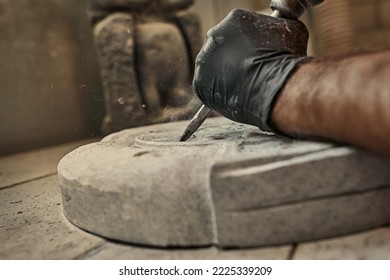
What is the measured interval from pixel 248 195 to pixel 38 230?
1.96 ft

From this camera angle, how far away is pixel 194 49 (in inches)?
93.1

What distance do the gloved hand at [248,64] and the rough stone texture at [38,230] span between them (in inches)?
18.4

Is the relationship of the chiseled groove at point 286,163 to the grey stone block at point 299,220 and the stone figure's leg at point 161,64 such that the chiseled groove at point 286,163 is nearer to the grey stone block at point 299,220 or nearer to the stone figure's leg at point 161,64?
the grey stone block at point 299,220

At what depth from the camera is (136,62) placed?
88.0 inches

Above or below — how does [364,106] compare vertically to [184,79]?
above

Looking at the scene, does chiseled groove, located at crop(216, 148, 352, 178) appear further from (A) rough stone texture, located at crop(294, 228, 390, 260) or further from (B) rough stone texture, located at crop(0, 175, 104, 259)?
(B) rough stone texture, located at crop(0, 175, 104, 259)

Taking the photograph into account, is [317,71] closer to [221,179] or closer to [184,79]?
[221,179]

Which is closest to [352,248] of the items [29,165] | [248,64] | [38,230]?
[248,64]

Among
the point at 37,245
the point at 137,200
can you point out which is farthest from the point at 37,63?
the point at 137,200

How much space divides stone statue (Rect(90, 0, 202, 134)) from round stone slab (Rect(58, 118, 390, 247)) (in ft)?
4.45

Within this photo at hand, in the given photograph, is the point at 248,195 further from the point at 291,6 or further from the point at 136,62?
the point at 136,62

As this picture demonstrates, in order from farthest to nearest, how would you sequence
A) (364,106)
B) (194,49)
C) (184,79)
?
1. (194,49)
2. (184,79)
3. (364,106)

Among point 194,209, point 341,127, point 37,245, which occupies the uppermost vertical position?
point 341,127
